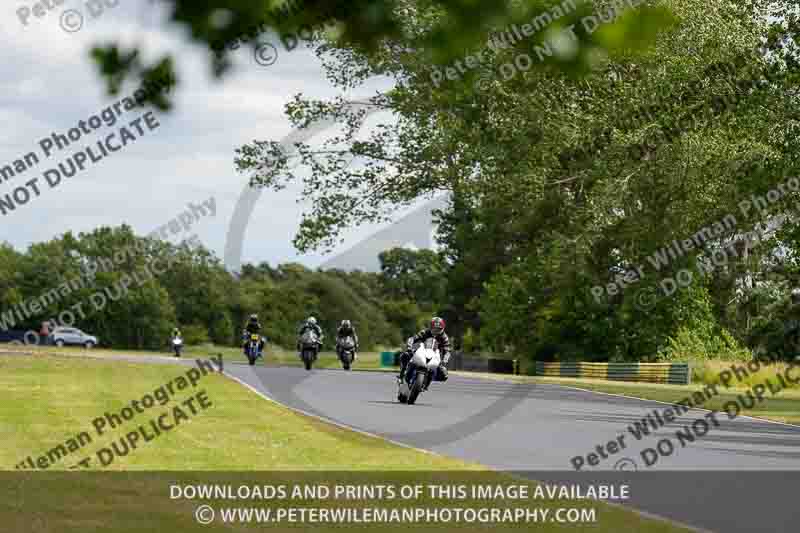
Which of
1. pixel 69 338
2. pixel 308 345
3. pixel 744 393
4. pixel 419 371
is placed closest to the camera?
pixel 419 371

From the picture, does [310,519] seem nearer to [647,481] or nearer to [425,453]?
[647,481]

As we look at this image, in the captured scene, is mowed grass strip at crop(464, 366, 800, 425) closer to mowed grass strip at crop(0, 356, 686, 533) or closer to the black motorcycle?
the black motorcycle

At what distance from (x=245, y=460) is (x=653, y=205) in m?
33.4

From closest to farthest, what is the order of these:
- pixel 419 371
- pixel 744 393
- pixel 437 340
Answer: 1. pixel 437 340
2. pixel 419 371
3. pixel 744 393

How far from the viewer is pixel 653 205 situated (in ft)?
151

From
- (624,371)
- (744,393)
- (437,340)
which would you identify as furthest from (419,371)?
(624,371)

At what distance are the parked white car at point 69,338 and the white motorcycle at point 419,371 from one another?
7336 cm

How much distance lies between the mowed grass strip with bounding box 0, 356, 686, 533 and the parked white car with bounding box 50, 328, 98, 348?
72633mm

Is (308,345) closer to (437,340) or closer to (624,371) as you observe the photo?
(624,371)

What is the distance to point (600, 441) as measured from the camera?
1806 centimetres

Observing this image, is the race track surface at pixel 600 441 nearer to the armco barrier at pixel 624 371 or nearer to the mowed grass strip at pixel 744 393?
the mowed grass strip at pixel 744 393

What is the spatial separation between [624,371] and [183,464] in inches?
1396

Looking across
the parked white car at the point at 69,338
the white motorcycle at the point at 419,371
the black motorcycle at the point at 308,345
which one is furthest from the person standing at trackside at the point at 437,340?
the parked white car at the point at 69,338

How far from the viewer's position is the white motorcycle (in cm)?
2411
